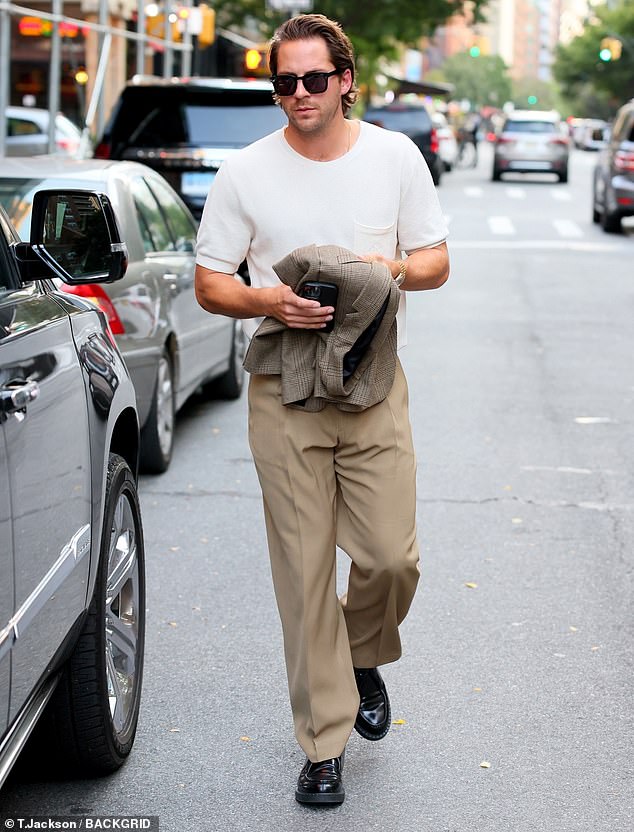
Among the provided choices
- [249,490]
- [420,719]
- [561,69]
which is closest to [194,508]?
[249,490]

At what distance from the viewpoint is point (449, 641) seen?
17.1 ft

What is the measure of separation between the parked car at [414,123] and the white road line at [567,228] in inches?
309

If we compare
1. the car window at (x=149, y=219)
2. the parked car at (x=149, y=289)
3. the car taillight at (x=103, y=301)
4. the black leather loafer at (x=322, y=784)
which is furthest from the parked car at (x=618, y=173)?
the black leather loafer at (x=322, y=784)

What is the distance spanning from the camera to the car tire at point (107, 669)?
3742mm

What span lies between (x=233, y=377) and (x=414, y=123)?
25.6m

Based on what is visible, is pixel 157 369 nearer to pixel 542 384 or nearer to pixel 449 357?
pixel 542 384

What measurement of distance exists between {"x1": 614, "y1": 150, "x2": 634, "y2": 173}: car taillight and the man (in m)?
18.5

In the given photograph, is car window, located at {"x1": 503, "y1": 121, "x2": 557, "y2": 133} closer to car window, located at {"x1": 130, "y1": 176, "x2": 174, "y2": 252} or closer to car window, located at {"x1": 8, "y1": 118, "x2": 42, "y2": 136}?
car window, located at {"x1": 8, "y1": 118, "x2": 42, "y2": 136}

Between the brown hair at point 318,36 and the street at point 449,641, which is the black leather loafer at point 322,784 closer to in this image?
the street at point 449,641

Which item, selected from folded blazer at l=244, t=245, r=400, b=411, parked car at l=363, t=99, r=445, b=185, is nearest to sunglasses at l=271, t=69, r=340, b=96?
folded blazer at l=244, t=245, r=400, b=411

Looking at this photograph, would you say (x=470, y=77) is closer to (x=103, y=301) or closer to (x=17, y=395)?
(x=103, y=301)

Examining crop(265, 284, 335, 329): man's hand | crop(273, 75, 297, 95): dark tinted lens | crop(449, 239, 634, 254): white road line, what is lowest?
crop(449, 239, 634, 254): white road line

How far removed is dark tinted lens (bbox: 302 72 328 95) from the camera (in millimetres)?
3670

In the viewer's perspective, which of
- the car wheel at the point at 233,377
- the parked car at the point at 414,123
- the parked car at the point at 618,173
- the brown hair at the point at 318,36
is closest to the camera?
the brown hair at the point at 318,36
